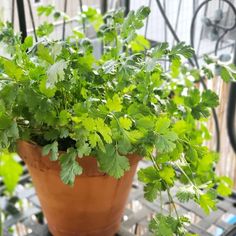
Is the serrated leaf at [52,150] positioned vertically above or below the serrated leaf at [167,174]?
above

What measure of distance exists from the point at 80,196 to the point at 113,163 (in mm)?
149

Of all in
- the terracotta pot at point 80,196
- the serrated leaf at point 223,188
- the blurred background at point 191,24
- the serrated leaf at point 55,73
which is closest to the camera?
the serrated leaf at point 55,73

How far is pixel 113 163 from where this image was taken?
1.67 ft

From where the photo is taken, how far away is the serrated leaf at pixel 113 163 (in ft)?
1.66

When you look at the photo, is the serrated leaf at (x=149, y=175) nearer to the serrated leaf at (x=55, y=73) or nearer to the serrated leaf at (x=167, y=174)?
the serrated leaf at (x=167, y=174)

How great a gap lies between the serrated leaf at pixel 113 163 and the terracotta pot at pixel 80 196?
2.5 inches

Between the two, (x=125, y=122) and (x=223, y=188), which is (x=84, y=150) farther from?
(x=223, y=188)

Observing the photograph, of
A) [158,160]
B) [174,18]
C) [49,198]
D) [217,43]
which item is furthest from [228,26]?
[49,198]

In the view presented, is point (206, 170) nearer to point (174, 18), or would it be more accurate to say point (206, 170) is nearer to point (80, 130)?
point (80, 130)

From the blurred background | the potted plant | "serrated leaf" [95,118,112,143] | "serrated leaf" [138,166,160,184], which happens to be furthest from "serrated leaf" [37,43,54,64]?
the blurred background

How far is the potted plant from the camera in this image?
0.51 meters

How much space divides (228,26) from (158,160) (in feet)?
1.70

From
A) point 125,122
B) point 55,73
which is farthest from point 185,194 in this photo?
point 55,73

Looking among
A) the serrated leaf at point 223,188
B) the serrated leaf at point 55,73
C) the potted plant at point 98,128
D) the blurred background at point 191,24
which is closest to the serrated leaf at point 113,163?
the potted plant at point 98,128
